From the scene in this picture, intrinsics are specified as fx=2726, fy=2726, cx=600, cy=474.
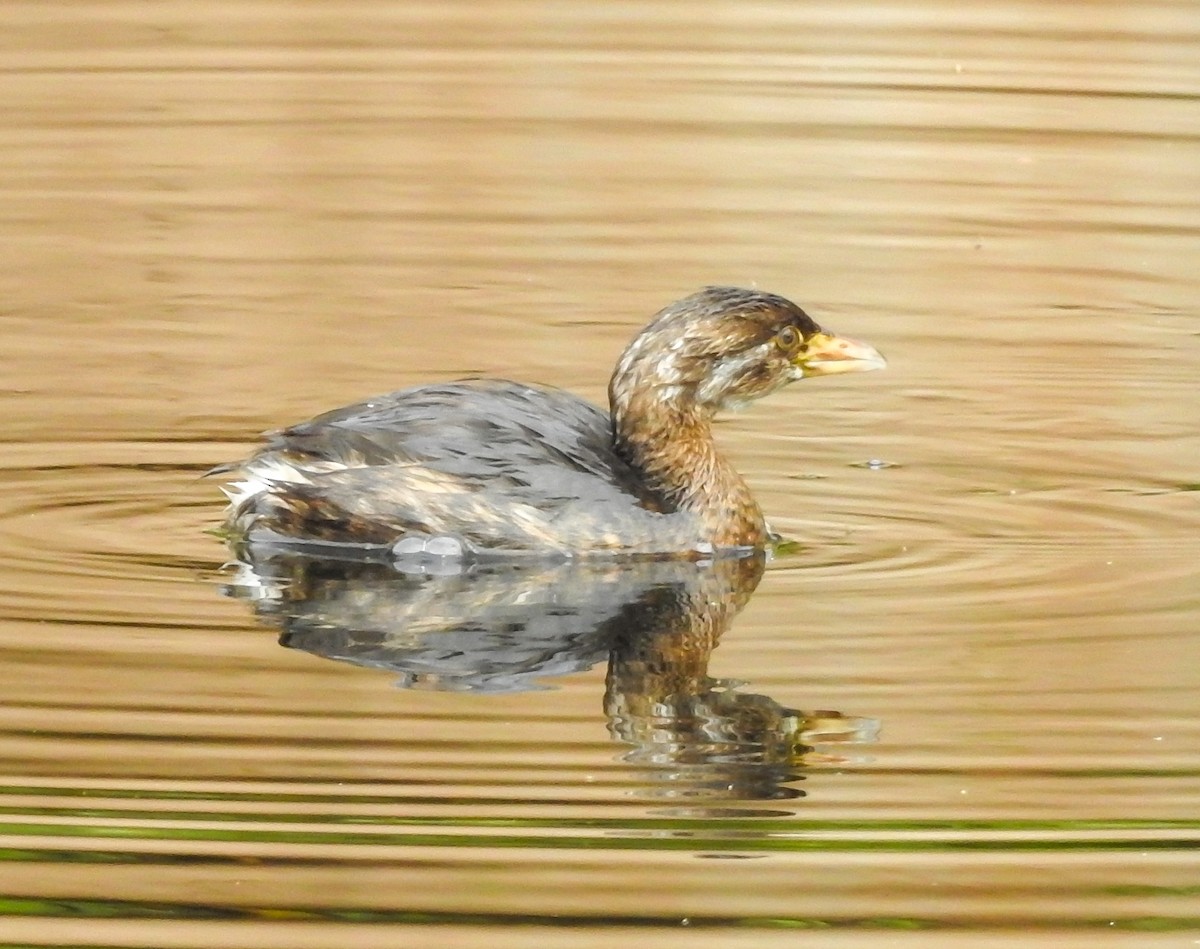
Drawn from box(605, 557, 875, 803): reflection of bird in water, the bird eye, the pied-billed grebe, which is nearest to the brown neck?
the pied-billed grebe

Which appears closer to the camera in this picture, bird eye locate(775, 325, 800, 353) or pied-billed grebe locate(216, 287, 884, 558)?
pied-billed grebe locate(216, 287, 884, 558)

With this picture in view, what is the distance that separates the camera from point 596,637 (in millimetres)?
7062

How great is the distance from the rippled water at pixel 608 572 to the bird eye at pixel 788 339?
52 centimetres

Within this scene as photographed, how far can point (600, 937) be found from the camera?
491 centimetres

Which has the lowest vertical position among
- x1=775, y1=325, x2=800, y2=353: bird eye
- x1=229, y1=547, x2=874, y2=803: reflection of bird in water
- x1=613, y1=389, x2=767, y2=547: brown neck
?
x1=229, y1=547, x2=874, y2=803: reflection of bird in water

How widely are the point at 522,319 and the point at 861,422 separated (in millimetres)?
1818

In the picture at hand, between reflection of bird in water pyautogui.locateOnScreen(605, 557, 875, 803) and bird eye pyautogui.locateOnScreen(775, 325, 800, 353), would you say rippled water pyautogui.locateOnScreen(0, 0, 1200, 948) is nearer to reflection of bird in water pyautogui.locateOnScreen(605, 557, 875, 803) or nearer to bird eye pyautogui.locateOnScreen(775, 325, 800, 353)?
reflection of bird in water pyautogui.locateOnScreen(605, 557, 875, 803)

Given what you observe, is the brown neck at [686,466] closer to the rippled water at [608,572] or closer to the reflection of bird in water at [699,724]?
the rippled water at [608,572]

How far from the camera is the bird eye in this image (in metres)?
8.41

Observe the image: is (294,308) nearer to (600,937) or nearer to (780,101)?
(780,101)

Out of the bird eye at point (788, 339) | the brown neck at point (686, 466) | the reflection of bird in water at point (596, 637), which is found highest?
the bird eye at point (788, 339)

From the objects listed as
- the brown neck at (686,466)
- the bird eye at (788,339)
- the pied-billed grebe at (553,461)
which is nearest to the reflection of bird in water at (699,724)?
the pied-billed grebe at (553,461)

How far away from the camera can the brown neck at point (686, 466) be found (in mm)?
8094

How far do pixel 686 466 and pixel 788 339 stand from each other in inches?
21.9
